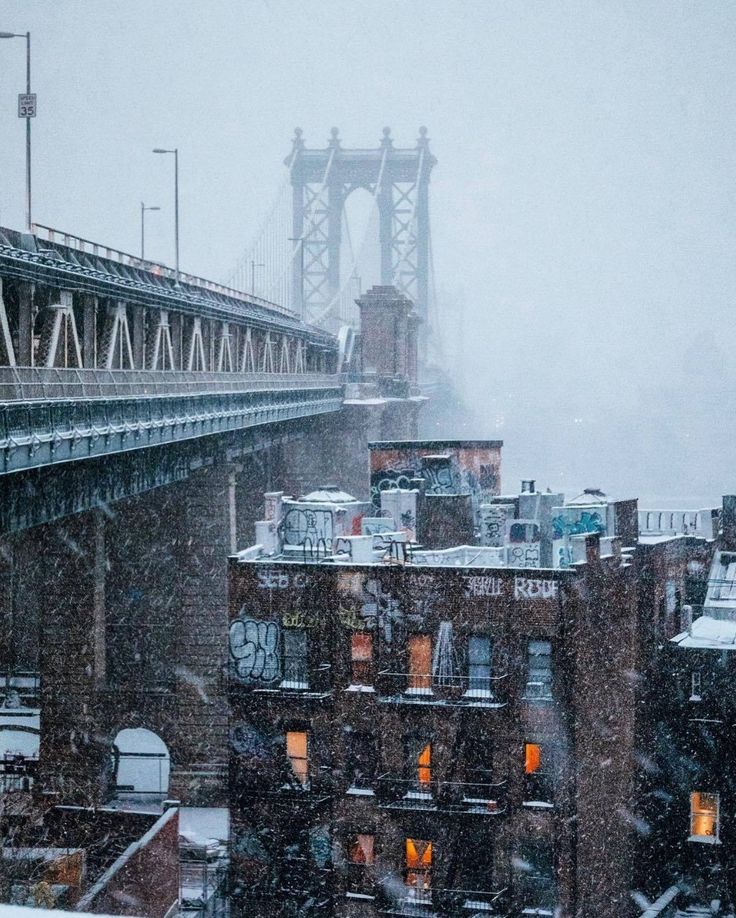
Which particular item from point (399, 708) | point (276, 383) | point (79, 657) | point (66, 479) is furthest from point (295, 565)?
point (276, 383)

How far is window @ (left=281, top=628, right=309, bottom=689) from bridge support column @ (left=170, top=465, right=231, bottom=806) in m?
7.87

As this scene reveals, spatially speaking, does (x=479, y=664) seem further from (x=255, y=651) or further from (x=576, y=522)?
(x=576, y=522)

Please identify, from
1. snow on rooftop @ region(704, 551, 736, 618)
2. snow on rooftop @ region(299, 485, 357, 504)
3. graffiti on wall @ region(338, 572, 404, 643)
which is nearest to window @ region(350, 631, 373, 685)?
graffiti on wall @ region(338, 572, 404, 643)

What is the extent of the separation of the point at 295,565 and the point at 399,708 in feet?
11.5

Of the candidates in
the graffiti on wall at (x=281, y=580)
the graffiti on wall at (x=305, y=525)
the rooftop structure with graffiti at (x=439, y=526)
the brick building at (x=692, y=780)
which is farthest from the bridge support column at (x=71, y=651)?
the brick building at (x=692, y=780)

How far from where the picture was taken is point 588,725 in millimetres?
25922

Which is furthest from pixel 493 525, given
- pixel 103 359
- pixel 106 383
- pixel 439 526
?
pixel 106 383

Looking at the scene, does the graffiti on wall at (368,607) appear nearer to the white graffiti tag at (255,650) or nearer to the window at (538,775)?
the white graffiti tag at (255,650)

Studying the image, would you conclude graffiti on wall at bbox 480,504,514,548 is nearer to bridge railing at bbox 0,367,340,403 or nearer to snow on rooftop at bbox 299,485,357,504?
snow on rooftop at bbox 299,485,357,504

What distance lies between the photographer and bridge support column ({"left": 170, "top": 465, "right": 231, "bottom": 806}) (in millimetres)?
34562

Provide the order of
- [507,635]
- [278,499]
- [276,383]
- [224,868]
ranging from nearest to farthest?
[507,635] < [224,868] < [278,499] < [276,383]

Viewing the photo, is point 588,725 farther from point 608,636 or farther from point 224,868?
point 224,868

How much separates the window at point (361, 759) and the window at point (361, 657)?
1.05 meters

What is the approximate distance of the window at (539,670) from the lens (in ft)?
82.9
